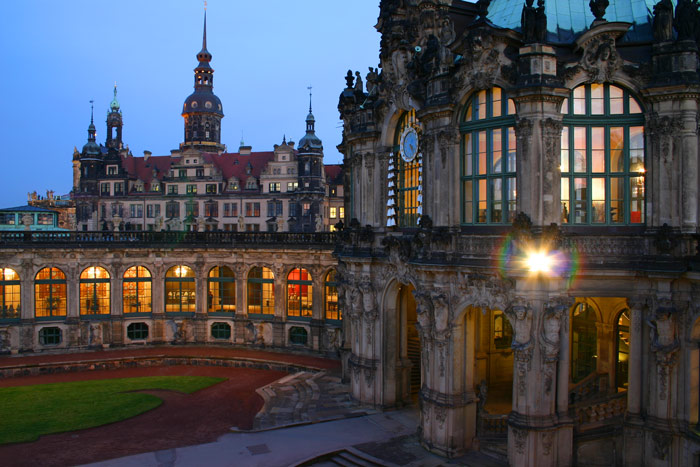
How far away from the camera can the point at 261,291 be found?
151ft

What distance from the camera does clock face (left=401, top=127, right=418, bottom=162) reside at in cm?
2638

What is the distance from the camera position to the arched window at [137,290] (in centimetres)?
4562

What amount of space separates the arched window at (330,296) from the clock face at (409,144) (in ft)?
60.2

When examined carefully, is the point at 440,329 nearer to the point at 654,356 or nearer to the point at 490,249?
the point at 490,249

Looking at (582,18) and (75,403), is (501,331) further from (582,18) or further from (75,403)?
(75,403)

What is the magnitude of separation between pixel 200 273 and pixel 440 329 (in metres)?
28.0

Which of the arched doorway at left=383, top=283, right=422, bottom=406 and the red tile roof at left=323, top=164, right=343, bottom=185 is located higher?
the red tile roof at left=323, top=164, right=343, bottom=185

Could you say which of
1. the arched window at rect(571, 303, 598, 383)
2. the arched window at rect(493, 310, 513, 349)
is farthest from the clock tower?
the arched window at rect(571, 303, 598, 383)

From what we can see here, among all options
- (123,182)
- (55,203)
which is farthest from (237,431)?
(55,203)

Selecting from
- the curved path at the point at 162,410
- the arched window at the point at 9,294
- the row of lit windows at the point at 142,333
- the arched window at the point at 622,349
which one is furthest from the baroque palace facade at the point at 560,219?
the arched window at the point at 9,294

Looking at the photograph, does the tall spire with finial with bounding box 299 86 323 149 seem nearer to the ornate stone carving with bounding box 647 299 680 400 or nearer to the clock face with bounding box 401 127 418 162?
the clock face with bounding box 401 127 418 162

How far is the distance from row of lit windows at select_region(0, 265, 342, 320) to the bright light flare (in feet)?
81.7

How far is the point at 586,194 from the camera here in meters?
20.7

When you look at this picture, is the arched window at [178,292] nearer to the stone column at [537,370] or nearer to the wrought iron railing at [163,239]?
the wrought iron railing at [163,239]
